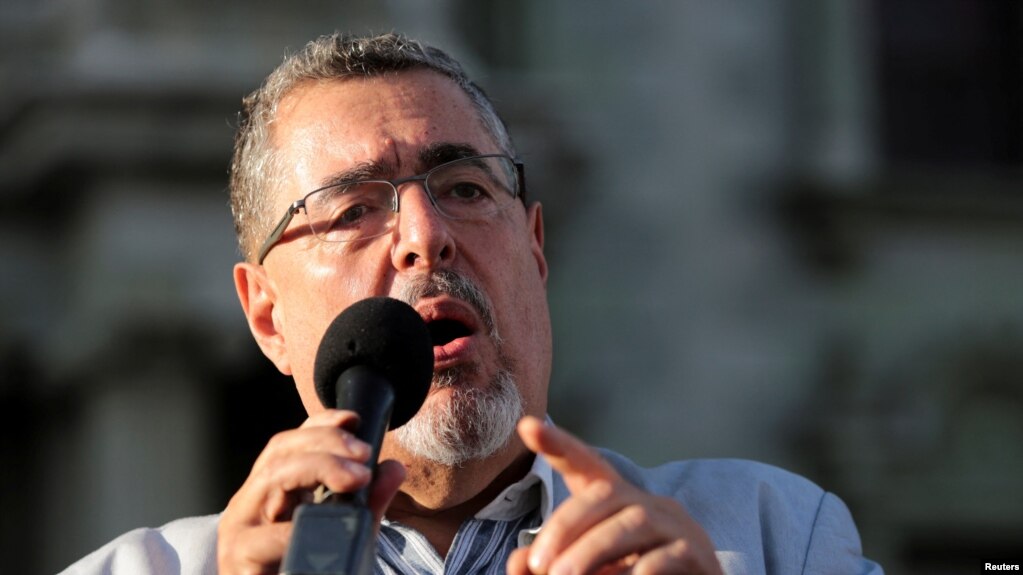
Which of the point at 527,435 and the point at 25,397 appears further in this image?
the point at 25,397

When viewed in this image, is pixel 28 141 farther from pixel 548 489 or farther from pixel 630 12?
pixel 548 489

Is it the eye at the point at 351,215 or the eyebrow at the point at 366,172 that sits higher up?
the eyebrow at the point at 366,172

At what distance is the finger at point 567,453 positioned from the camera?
2074 millimetres

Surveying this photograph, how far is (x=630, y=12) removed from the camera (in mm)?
8773

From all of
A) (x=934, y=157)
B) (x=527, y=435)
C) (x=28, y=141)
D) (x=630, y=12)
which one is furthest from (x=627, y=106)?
(x=527, y=435)

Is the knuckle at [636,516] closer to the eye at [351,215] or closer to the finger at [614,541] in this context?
the finger at [614,541]

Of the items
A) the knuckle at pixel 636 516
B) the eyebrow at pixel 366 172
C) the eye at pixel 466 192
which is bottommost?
the knuckle at pixel 636 516

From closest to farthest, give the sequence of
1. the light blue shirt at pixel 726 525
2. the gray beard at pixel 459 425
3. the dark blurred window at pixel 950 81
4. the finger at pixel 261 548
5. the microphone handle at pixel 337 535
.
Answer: the microphone handle at pixel 337 535 < the finger at pixel 261 548 < the gray beard at pixel 459 425 < the light blue shirt at pixel 726 525 < the dark blurred window at pixel 950 81

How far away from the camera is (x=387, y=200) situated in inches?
125

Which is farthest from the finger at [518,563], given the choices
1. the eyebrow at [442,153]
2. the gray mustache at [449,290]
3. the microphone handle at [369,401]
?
the eyebrow at [442,153]

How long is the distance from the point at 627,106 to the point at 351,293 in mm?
5777

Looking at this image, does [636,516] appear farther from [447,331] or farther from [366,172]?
[366,172]

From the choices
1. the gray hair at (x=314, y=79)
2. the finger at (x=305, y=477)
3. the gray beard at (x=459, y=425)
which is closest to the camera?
the finger at (x=305, y=477)

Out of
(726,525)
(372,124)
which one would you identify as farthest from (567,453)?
(372,124)
